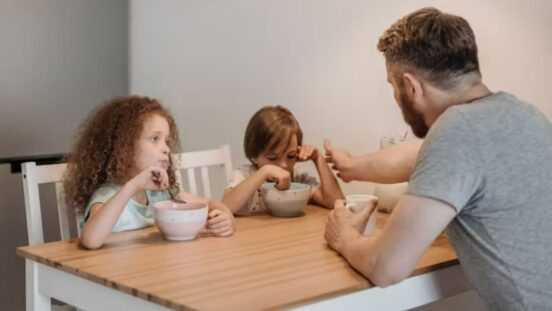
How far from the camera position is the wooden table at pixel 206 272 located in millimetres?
1186

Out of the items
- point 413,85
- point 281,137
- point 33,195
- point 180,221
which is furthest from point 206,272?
point 281,137

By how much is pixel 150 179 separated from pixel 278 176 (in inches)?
16.9

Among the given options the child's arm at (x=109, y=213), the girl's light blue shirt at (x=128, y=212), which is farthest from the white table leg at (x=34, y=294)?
the girl's light blue shirt at (x=128, y=212)

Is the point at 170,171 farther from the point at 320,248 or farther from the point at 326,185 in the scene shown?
the point at 320,248

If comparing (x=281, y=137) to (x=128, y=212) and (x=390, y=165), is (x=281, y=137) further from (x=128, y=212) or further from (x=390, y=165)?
(x=128, y=212)

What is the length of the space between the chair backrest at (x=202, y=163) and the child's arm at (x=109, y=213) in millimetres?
479

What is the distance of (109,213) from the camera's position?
155cm

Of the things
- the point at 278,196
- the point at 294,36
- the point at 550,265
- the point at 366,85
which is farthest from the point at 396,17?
the point at 550,265

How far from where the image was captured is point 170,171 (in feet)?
6.34

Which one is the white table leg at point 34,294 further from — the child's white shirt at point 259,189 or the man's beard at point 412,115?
the man's beard at point 412,115

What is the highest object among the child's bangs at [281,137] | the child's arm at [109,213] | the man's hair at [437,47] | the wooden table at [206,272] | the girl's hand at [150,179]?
the man's hair at [437,47]

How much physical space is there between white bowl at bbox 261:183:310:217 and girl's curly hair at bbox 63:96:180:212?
31 cm

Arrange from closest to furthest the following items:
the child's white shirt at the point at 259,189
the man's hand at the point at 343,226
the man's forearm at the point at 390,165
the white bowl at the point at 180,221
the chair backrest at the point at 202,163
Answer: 1. the man's hand at the point at 343,226
2. the white bowl at the point at 180,221
3. the man's forearm at the point at 390,165
4. the child's white shirt at the point at 259,189
5. the chair backrest at the point at 202,163

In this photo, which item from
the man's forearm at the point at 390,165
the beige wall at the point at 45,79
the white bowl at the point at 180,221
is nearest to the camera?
the white bowl at the point at 180,221
